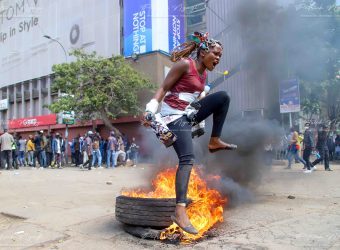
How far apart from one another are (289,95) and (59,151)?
36.6 feet

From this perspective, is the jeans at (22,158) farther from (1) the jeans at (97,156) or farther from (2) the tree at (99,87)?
(1) the jeans at (97,156)

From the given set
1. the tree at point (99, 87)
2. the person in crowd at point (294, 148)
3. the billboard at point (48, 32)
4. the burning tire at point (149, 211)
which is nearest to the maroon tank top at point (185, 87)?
the burning tire at point (149, 211)

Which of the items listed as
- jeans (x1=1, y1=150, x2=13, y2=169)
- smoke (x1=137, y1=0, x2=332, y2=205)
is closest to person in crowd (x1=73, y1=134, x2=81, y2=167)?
jeans (x1=1, y1=150, x2=13, y2=169)

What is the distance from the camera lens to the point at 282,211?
187 inches

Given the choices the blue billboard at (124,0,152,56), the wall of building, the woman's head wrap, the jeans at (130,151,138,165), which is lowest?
the jeans at (130,151,138,165)

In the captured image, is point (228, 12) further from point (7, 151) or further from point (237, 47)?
point (7, 151)

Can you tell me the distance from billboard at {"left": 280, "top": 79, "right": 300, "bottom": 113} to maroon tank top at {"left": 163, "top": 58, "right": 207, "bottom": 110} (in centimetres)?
559

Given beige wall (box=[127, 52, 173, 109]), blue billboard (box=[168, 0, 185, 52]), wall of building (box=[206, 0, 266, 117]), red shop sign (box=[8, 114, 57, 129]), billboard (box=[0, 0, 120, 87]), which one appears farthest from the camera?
red shop sign (box=[8, 114, 57, 129])

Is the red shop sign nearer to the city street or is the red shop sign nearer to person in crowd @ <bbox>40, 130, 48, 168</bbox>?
person in crowd @ <bbox>40, 130, 48, 168</bbox>

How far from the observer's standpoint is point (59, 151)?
53.6 ft

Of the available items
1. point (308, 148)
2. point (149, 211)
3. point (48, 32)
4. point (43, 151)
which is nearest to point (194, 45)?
A: point (149, 211)

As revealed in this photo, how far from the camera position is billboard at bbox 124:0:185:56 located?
2252cm

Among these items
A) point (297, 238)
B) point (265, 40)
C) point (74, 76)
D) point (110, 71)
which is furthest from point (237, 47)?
point (74, 76)

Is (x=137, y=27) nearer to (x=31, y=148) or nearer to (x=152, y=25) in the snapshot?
(x=152, y=25)
